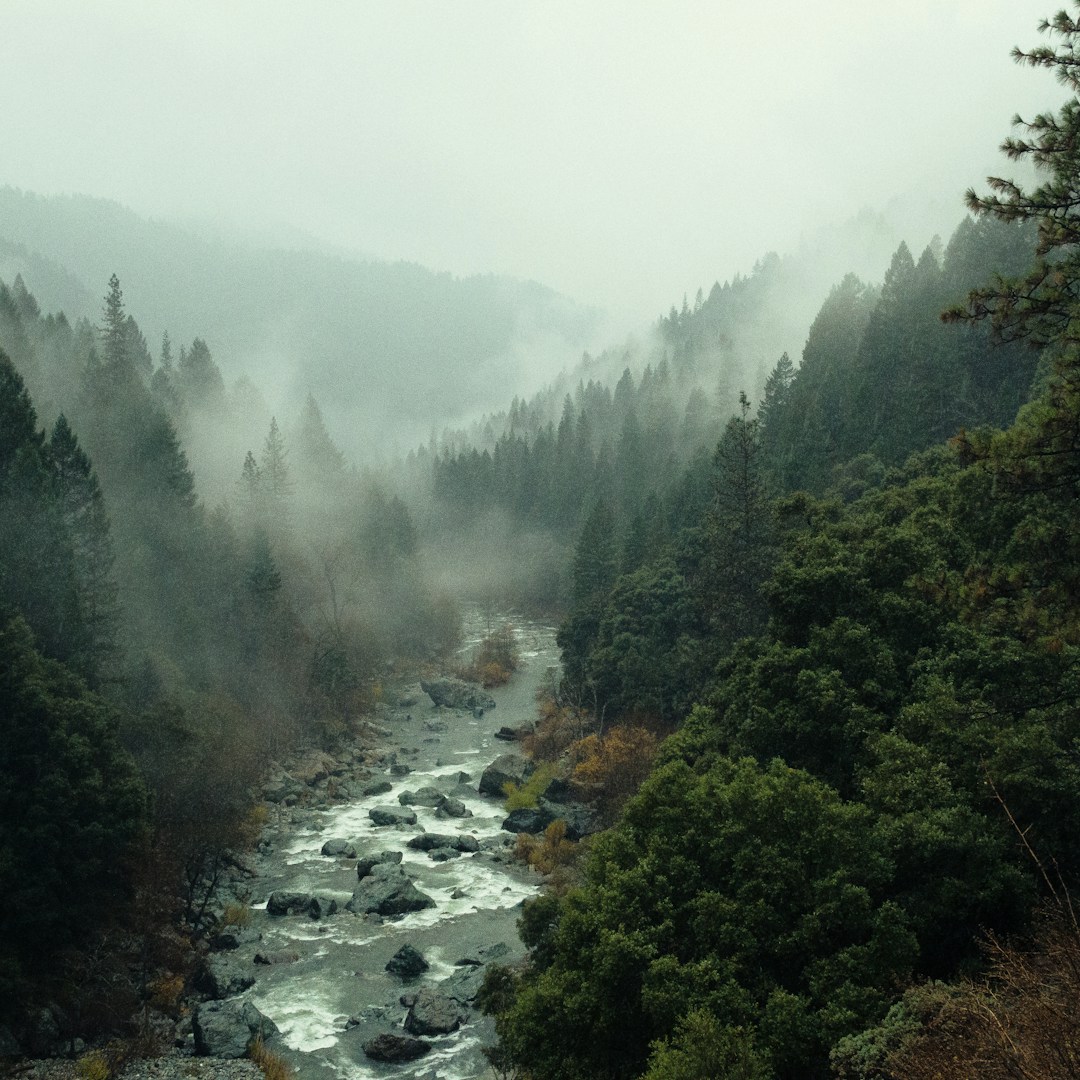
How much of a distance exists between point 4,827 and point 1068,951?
35.0 m

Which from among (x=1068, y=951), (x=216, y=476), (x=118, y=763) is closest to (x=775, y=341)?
(x=216, y=476)

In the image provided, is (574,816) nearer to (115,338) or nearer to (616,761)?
(616,761)

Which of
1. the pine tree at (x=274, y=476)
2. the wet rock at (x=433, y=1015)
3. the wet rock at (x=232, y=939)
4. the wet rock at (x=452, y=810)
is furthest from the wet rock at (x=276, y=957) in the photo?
the pine tree at (x=274, y=476)

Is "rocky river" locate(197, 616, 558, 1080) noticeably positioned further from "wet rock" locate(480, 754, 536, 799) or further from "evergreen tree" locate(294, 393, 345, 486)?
"evergreen tree" locate(294, 393, 345, 486)

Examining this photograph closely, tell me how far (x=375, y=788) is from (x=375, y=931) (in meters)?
20.7

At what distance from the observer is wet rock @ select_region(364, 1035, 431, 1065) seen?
31.6 metres

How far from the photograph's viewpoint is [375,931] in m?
41.4

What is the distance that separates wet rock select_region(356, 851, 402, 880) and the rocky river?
14cm

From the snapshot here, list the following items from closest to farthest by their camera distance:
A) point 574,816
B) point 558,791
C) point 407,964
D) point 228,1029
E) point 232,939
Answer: point 228,1029
point 407,964
point 232,939
point 574,816
point 558,791

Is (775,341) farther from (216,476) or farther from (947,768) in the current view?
(947,768)

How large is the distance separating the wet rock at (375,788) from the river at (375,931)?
19.9 inches

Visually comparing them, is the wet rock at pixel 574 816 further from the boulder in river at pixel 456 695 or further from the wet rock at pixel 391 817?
the boulder in river at pixel 456 695

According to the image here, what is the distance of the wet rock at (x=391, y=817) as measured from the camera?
55.3 metres

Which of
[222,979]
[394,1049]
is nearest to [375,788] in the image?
[222,979]
